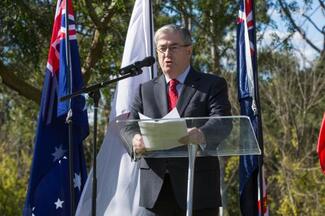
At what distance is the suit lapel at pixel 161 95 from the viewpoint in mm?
4328

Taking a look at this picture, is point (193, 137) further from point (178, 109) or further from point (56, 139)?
point (56, 139)

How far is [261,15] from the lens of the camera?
10.1 m

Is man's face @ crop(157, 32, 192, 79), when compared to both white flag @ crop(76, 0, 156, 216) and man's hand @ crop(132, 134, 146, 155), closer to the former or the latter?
man's hand @ crop(132, 134, 146, 155)

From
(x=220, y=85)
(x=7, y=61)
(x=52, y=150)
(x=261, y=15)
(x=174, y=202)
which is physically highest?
(x=261, y=15)

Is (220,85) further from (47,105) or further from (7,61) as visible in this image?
(7,61)

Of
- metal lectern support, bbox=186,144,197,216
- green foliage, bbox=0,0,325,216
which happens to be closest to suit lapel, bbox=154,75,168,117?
metal lectern support, bbox=186,144,197,216

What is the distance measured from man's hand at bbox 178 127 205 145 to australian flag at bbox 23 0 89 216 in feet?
6.15

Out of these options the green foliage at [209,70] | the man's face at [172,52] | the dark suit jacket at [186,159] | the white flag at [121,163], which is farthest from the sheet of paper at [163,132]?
the green foliage at [209,70]

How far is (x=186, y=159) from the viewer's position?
422 cm

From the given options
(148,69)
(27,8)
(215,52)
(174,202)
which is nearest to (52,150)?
(148,69)

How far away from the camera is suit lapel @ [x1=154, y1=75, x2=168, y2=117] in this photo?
4328 mm

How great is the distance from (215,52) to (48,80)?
6.13 meters

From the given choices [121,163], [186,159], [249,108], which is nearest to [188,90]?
[186,159]

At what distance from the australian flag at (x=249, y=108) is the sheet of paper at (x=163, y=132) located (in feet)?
4.33
